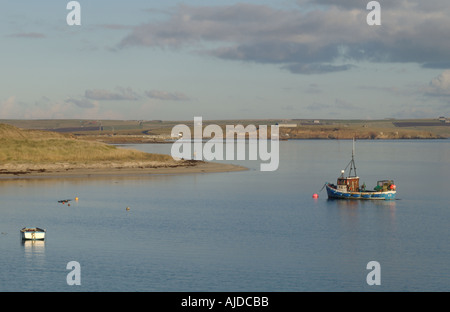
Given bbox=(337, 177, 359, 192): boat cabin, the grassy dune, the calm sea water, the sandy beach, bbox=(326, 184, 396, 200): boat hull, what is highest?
the grassy dune

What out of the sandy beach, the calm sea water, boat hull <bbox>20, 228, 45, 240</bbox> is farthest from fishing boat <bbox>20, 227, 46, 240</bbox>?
the sandy beach

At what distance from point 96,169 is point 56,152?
1395 centimetres

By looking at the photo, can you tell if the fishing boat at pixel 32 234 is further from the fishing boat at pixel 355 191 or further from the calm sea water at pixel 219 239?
the fishing boat at pixel 355 191

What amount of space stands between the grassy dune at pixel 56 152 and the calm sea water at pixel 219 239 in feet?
113

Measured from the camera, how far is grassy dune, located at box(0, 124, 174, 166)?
148500 mm

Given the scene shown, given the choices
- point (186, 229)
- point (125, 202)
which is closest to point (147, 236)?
point (186, 229)

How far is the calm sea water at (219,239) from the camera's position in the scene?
46.7 meters

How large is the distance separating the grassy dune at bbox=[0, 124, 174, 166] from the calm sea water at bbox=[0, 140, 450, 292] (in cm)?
3457

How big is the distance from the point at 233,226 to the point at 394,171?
103m

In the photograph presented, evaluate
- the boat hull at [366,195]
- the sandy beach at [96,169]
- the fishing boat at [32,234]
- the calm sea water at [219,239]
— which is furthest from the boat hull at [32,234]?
the sandy beach at [96,169]

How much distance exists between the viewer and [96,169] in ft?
477

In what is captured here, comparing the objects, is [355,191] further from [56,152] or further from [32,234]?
[56,152]

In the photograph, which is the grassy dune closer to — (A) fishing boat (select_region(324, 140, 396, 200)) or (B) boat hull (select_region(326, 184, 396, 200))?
(A) fishing boat (select_region(324, 140, 396, 200))
